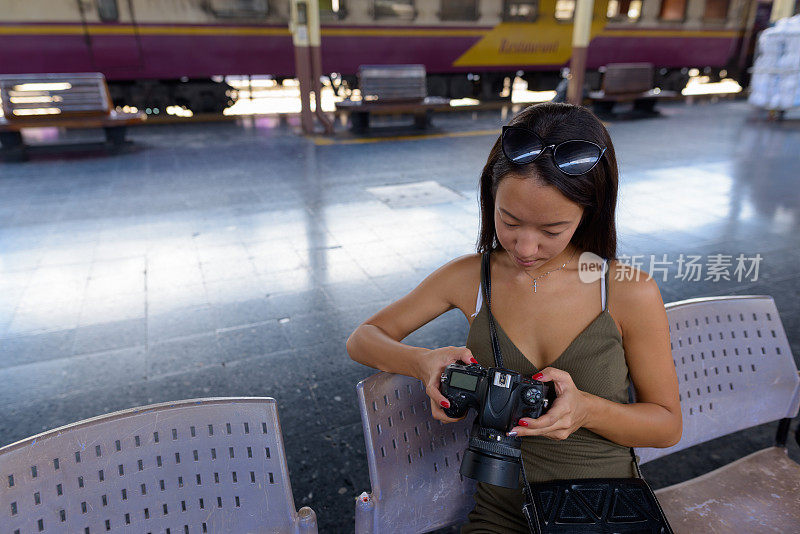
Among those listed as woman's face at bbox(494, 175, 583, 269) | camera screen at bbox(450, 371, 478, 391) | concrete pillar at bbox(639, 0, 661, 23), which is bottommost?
camera screen at bbox(450, 371, 478, 391)

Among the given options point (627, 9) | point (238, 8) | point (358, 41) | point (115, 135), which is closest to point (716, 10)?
point (627, 9)

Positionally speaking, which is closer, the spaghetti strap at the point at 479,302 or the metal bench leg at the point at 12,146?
the spaghetti strap at the point at 479,302

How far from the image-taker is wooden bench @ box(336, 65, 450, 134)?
406 inches

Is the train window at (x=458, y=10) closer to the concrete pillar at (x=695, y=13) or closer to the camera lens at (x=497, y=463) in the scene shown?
the concrete pillar at (x=695, y=13)

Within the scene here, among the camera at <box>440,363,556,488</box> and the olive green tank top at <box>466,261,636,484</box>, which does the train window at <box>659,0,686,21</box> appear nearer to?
Answer: the olive green tank top at <box>466,261,636,484</box>

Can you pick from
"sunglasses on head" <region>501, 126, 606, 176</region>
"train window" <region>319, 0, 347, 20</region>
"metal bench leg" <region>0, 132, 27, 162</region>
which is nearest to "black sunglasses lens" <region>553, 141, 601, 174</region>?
"sunglasses on head" <region>501, 126, 606, 176</region>

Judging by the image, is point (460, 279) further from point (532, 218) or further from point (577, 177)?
point (577, 177)

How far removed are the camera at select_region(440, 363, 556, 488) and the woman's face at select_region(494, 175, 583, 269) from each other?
33 centimetres

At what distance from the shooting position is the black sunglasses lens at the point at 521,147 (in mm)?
1237

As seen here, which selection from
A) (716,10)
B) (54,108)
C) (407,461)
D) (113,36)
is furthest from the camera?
(716,10)

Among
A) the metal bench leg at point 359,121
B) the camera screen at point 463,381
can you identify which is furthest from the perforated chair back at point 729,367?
the metal bench leg at point 359,121

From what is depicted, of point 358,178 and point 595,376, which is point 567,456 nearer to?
point 595,376

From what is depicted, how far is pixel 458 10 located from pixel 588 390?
13.8 metres

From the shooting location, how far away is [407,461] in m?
1.45
